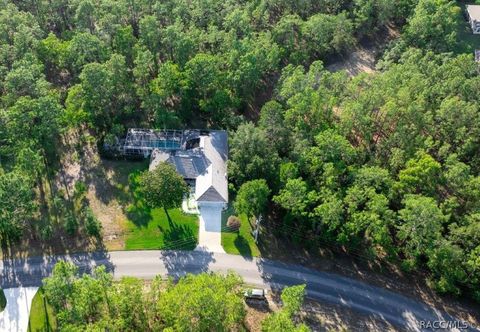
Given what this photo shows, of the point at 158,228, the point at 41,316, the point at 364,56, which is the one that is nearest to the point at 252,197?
the point at 158,228

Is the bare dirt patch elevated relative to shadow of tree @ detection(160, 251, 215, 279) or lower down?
elevated

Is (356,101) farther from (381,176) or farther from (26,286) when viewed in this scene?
(26,286)

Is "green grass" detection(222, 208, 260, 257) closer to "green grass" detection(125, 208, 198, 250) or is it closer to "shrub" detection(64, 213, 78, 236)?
"green grass" detection(125, 208, 198, 250)

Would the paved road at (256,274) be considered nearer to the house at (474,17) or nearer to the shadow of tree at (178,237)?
the shadow of tree at (178,237)

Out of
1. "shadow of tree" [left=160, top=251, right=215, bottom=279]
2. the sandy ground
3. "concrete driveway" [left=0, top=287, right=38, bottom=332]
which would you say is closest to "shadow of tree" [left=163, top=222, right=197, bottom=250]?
"shadow of tree" [left=160, top=251, right=215, bottom=279]

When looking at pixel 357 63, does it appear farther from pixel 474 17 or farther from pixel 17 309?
pixel 17 309

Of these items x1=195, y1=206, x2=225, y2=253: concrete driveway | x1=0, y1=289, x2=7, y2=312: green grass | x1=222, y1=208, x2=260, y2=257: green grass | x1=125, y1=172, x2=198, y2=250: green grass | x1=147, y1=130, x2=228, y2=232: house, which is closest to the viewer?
x1=0, y1=289, x2=7, y2=312: green grass

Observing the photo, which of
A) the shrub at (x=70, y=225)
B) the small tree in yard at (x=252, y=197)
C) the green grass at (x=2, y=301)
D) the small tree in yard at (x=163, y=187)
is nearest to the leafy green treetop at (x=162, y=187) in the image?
the small tree in yard at (x=163, y=187)
